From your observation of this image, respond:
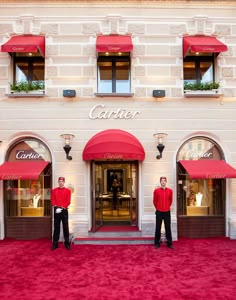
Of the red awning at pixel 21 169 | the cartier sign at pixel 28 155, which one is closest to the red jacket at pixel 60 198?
the red awning at pixel 21 169

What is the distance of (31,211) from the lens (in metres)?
8.99

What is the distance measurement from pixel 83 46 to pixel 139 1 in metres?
2.39

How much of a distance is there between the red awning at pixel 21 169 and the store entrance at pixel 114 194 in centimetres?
171

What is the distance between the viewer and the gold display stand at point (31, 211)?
896 centimetres

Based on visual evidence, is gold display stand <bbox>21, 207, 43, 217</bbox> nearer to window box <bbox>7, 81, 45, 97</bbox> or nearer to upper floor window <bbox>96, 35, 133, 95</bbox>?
window box <bbox>7, 81, 45, 97</bbox>

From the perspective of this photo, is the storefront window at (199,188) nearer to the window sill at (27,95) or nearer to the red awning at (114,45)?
the red awning at (114,45)

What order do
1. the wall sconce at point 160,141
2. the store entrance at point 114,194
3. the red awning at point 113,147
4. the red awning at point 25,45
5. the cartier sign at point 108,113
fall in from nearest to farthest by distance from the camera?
the red awning at point 113,147 → the red awning at point 25,45 → the wall sconce at point 160,141 → the cartier sign at point 108,113 → the store entrance at point 114,194

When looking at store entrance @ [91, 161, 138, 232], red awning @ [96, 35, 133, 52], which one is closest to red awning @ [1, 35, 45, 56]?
red awning @ [96, 35, 133, 52]

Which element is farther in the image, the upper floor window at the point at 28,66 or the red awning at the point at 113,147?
the upper floor window at the point at 28,66

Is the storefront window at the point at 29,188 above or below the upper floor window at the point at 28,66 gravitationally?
below

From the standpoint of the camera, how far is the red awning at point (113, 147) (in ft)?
26.2

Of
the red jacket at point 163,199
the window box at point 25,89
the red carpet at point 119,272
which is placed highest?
the window box at point 25,89

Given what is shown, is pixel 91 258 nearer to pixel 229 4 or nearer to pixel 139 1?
pixel 139 1

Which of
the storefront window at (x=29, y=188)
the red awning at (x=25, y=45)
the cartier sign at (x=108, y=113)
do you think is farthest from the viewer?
the storefront window at (x=29, y=188)
